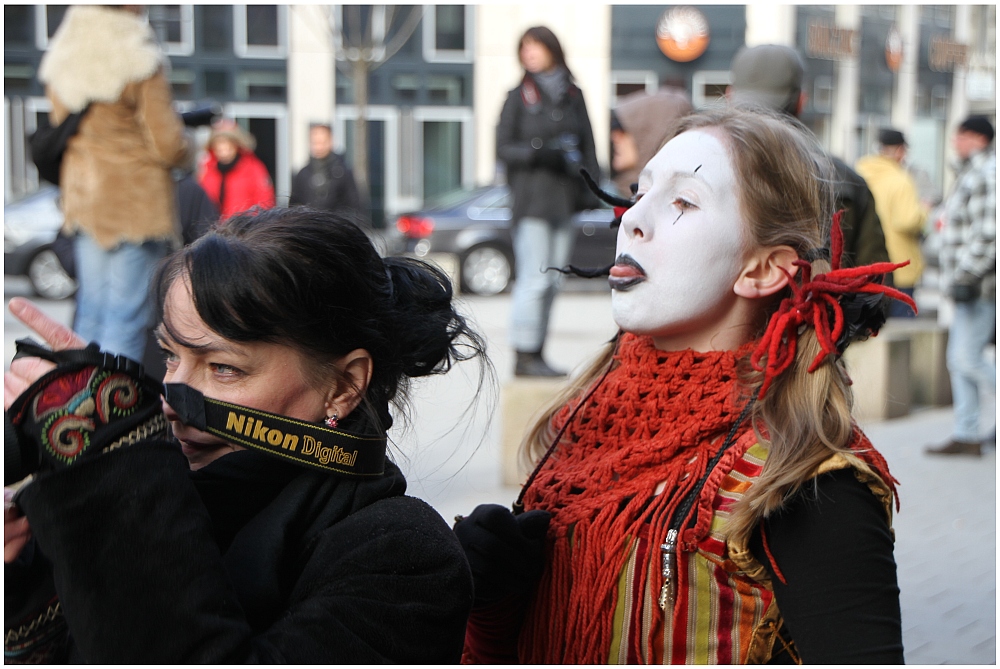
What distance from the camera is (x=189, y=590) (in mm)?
1297

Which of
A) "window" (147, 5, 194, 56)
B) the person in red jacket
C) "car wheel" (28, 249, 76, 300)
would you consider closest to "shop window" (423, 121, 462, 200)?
"window" (147, 5, 194, 56)

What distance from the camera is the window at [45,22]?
19672 mm

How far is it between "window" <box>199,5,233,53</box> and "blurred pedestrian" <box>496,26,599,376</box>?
16.1m

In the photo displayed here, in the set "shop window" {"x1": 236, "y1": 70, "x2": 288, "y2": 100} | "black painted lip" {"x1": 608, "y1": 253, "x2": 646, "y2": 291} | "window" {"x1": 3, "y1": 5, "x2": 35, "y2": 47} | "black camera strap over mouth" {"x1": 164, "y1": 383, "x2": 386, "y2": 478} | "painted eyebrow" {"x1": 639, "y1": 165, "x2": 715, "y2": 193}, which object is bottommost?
"black camera strap over mouth" {"x1": 164, "y1": 383, "x2": 386, "y2": 478}

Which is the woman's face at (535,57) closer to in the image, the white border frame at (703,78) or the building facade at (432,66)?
the building facade at (432,66)

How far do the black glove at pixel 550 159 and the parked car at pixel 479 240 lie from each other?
23.2 ft

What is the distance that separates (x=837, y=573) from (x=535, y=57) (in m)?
5.48

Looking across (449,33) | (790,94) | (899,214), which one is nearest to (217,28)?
(449,33)

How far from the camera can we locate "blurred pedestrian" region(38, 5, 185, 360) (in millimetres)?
5016

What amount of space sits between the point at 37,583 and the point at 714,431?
1.02 metres

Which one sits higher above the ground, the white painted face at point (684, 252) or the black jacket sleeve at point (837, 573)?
the white painted face at point (684, 252)

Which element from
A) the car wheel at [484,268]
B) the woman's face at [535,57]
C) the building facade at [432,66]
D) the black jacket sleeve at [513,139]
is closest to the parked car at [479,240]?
the car wheel at [484,268]

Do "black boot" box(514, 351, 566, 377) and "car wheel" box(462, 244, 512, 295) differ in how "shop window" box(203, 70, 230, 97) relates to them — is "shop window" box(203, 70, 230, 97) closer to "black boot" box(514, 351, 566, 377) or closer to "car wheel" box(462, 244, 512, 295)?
"car wheel" box(462, 244, 512, 295)

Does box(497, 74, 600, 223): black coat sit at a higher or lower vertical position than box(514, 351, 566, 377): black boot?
higher
